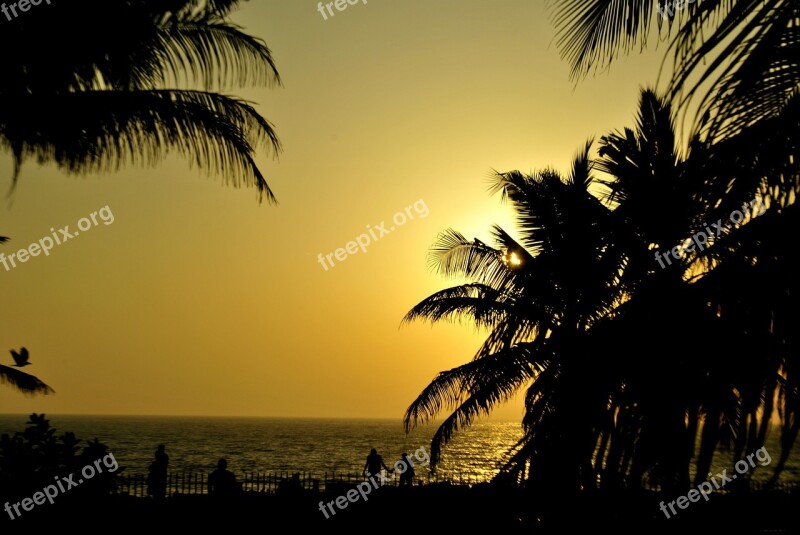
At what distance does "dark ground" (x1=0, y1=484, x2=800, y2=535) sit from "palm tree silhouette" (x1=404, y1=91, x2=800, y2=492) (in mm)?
1564

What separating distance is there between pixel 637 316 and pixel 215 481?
10759 mm

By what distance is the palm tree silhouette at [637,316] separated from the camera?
11.4 ft

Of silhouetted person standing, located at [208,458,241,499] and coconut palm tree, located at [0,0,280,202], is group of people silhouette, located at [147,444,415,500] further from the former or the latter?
coconut palm tree, located at [0,0,280,202]

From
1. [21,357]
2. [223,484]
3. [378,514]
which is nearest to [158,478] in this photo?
[223,484]

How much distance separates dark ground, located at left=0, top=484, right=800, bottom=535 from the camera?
11.3 meters

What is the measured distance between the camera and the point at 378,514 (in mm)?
14250

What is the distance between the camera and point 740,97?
2896mm

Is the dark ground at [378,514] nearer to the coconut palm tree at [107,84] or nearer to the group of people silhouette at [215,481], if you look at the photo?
the group of people silhouette at [215,481]

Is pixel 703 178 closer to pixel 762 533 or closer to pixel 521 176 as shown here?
pixel 521 176

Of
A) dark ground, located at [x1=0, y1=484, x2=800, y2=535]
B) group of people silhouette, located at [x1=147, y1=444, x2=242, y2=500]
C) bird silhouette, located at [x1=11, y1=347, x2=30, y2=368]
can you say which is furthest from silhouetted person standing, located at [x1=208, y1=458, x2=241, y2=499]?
bird silhouette, located at [x1=11, y1=347, x2=30, y2=368]

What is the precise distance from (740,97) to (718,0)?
0.54 m

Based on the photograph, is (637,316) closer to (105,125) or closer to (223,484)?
(105,125)

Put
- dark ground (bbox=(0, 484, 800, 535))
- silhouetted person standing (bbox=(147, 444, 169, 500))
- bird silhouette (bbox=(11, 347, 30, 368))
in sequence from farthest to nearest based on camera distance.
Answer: silhouetted person standing (bbox=(147, 444, 169, 500)) < dark ground (bbox=(0, 484, 800, 535)) < bird silhouette (bbox=(11, 347, 30, 368))

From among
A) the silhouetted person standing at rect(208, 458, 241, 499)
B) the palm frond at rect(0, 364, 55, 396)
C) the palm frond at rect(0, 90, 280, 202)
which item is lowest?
the silhouetted person standing at rect(208, 458, 241, 499)
